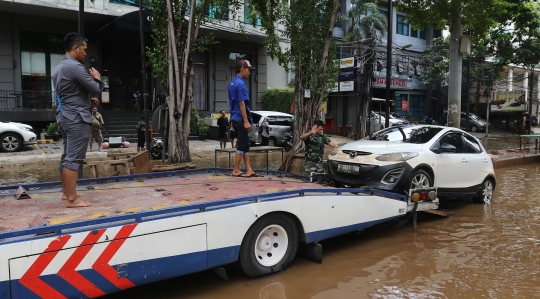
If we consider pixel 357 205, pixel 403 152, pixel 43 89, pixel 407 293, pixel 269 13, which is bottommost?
pixel 407 293

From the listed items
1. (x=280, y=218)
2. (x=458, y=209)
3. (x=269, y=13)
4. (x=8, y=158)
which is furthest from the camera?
(x=8, y=158)

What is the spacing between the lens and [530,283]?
434cm

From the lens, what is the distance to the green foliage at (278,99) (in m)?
24.6

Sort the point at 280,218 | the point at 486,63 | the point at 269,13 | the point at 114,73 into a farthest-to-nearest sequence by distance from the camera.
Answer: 1. the point at 486,63
2. the point at 114,73
3. the point at 269,13
4. the point at 280,218

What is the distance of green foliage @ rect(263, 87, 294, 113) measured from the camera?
2459 centimetres

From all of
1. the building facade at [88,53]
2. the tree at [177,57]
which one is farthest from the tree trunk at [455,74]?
the tree at [177,57]

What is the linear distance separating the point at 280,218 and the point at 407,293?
1.42 metres

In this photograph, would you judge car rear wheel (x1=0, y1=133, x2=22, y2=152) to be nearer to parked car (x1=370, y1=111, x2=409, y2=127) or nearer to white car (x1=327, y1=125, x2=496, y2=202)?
white car (x1=327, y1=125, x2=496, y2=202)

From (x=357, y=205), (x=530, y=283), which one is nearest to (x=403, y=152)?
(x=357, y=205)

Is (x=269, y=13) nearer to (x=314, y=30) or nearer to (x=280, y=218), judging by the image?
(x=314, y=30)

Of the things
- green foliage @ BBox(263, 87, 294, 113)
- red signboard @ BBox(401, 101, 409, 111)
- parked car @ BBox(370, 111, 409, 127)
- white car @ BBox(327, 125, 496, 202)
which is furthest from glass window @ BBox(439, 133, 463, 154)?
red signboard @ BBox(401, 101, 409, 111)

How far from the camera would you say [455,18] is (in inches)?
524

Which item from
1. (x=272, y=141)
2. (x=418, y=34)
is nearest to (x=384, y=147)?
(x=272, y=141)

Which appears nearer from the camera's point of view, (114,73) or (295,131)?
(295,131)
